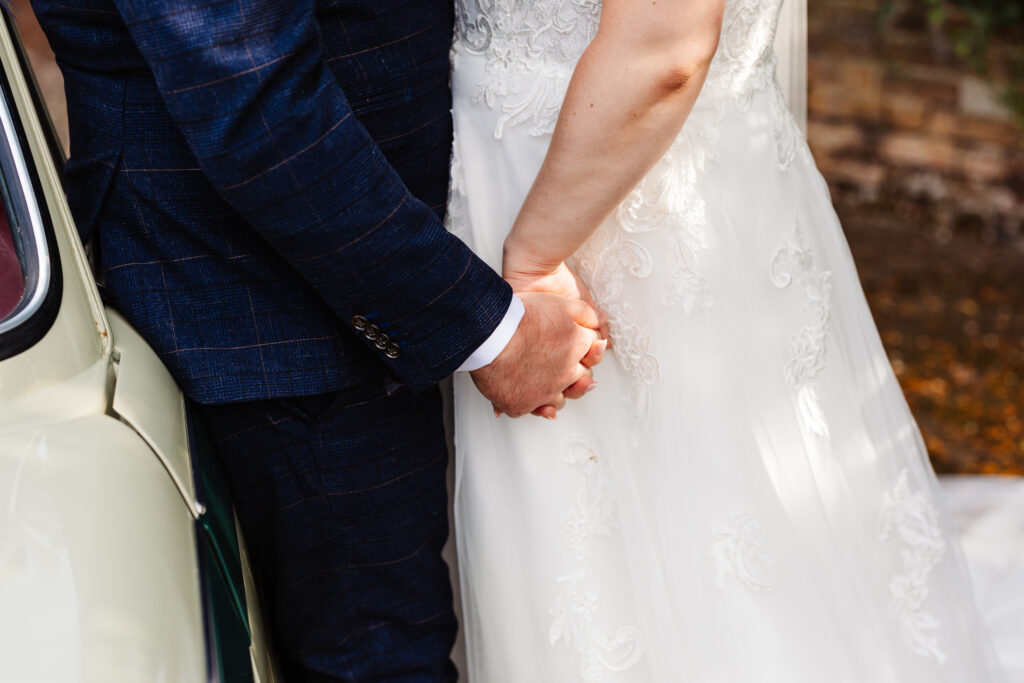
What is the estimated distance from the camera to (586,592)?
4.09 feet

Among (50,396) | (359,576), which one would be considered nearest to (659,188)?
(359,576)

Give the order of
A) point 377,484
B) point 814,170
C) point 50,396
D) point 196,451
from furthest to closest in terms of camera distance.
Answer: point 814,170, point 377,484, point 196,451, point 50,396

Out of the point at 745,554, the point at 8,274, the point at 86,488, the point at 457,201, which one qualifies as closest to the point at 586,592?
the point at 745,554

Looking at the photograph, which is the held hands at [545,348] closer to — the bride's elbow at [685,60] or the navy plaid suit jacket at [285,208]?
the navy plaid suit jacket at [285,208]

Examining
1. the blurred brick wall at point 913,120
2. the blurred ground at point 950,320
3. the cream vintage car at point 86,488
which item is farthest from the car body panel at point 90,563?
the blurred brick wall at point 913,120

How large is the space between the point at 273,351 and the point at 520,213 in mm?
349

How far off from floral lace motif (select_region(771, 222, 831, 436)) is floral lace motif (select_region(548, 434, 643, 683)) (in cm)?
30

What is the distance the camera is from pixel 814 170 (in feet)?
4.56

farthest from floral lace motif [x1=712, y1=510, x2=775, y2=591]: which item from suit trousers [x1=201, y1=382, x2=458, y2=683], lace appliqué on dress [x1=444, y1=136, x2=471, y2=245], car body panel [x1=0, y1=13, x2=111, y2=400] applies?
car body panel [x1=0, y1=13, x2=111, y2=400]

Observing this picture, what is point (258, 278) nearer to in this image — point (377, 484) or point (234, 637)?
point (377, 484)

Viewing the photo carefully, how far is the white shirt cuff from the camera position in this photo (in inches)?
44.3

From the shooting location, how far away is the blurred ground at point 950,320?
3287mm

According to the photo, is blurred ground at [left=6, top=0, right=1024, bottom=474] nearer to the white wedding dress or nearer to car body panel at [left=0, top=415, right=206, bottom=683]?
the white wedding dress

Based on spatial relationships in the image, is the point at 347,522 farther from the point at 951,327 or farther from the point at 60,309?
the point at 951,327
